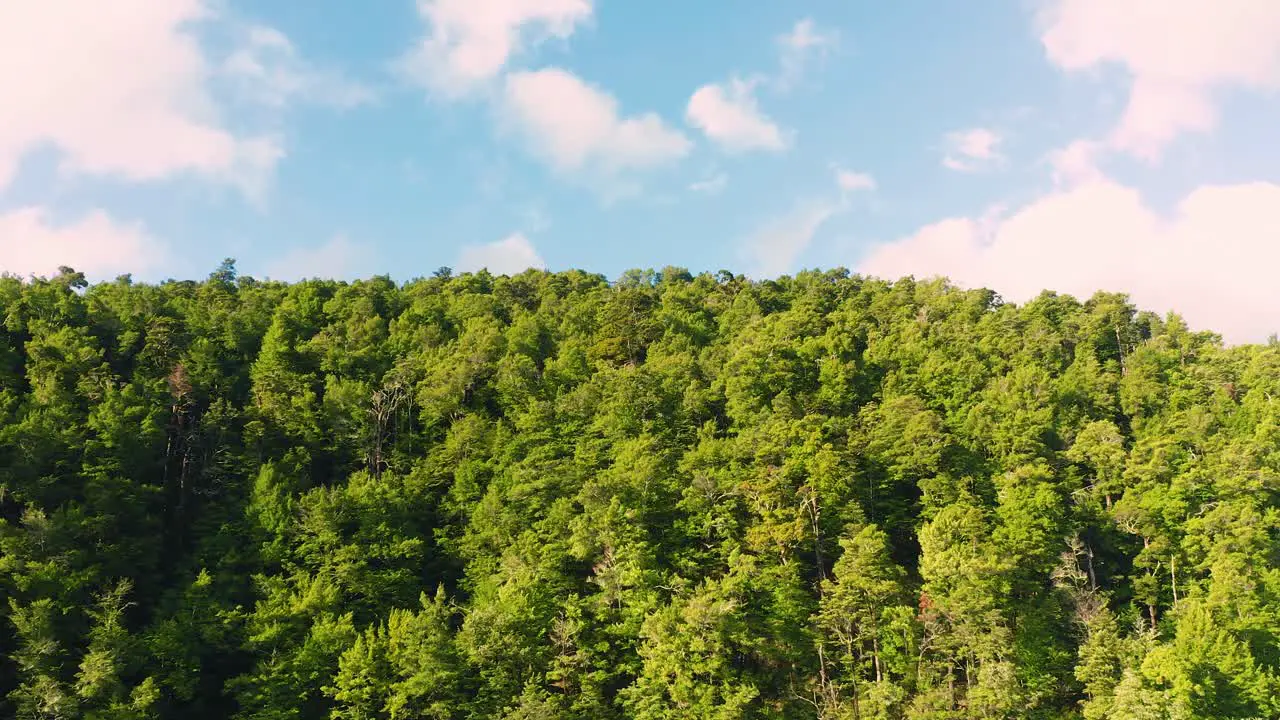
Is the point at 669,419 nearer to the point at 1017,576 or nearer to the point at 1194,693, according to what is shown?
the point at 1017,576

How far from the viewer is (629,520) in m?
54.3

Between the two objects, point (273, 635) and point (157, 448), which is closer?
point (273, 635)

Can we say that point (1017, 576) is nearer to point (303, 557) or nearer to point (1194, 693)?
point (1194, 693)

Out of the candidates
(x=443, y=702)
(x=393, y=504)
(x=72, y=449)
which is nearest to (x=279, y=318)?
(x=72, y=449)

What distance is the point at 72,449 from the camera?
5909 centimetres

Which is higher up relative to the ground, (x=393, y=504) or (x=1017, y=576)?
(x=393, y=504)

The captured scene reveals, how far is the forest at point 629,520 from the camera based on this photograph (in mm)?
45156

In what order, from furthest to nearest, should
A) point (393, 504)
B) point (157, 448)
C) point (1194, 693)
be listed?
point (157, 448) < point (393, 504) < point (1194, 693)

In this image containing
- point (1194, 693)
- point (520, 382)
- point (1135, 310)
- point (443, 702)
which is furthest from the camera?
point (1135, 310)

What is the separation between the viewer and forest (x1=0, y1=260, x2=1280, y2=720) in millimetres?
45156

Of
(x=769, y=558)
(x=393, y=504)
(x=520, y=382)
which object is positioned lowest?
(x=769, y=558)

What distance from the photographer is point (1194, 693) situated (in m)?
41.1

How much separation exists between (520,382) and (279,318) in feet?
97.9

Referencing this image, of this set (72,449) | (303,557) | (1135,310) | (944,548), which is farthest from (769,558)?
(1135,310)
